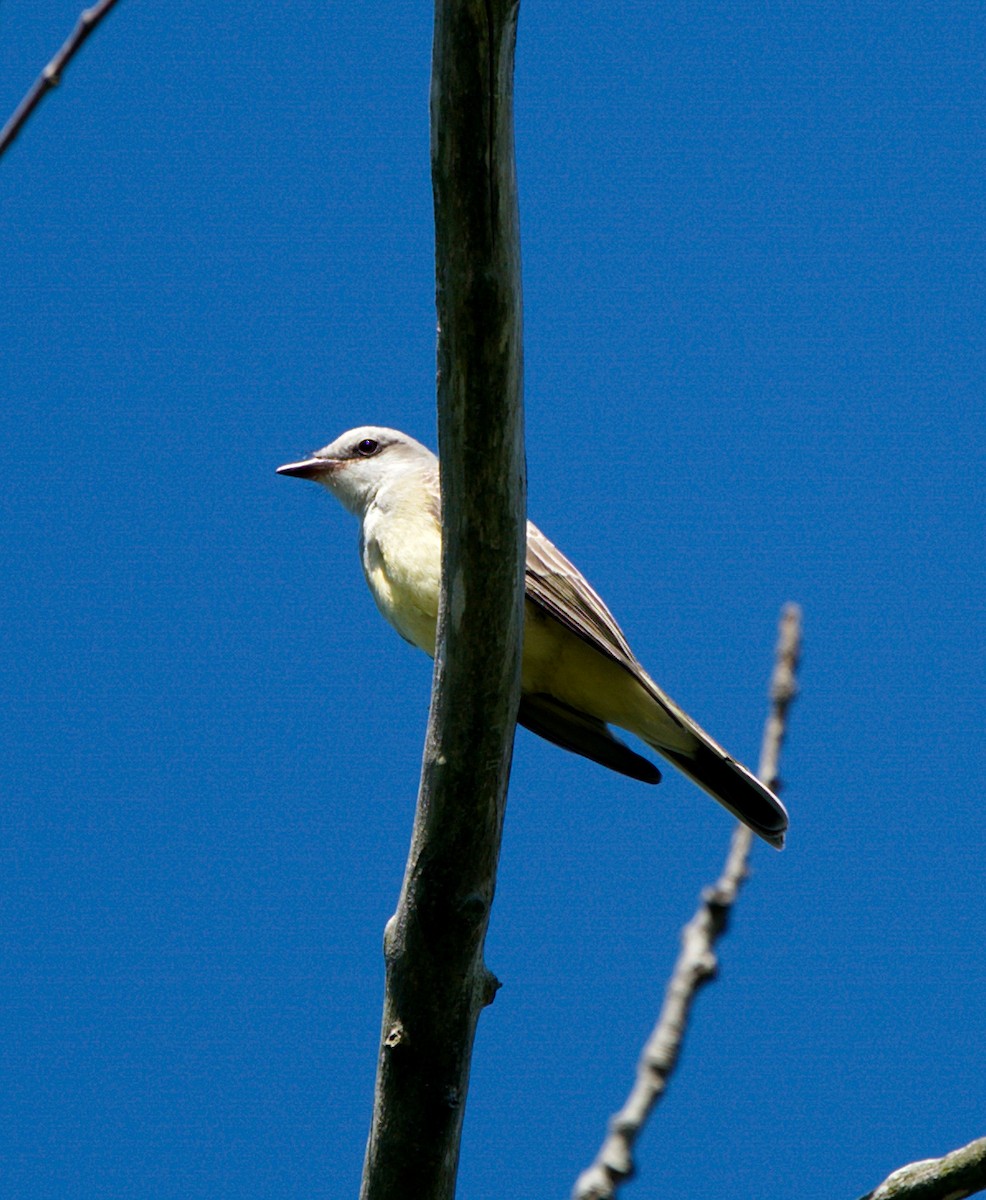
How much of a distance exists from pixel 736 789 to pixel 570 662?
82cm

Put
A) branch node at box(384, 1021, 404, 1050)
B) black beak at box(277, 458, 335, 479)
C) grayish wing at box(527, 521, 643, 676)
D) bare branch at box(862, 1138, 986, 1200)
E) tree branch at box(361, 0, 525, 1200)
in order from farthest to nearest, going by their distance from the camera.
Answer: black beak at box(277, 458, 335, 479) < grayish wing at box(527, 521, 643, 676) < branch node at box(384, 1021, 404, 1050) < tree branch at box(361, 0, 525, 1200) < bare branch at box(862, 1138, 986, 1200)

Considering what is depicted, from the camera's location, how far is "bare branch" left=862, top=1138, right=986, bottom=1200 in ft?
9.11

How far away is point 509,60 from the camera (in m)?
3.05

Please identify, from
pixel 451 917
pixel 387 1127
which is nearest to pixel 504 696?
pixel 451 917

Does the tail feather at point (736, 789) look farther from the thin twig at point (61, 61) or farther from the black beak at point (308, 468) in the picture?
the thin twig at point (61, 61)

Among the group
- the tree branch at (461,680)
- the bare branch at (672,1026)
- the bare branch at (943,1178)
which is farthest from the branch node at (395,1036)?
the bare branch at (943,1178)

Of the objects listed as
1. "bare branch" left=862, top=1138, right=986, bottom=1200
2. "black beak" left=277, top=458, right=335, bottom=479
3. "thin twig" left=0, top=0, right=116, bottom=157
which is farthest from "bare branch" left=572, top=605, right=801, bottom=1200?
"black beak" left=277, top=458, right=335, bottom=479

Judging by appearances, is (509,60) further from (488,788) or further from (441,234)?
(488,788)

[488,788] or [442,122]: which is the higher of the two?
[442,122]

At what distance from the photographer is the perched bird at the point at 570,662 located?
239 inches

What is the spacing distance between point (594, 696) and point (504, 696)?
2.71m

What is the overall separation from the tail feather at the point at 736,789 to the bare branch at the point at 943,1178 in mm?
3018

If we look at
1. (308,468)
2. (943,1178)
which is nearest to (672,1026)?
(943,1178)

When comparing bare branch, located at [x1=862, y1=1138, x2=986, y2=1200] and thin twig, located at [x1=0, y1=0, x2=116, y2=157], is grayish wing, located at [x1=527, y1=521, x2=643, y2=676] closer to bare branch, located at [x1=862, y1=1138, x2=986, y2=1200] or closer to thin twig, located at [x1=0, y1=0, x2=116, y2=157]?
bare branch, located at [x1=862, y1=1138, x2=986, y2=1200]
